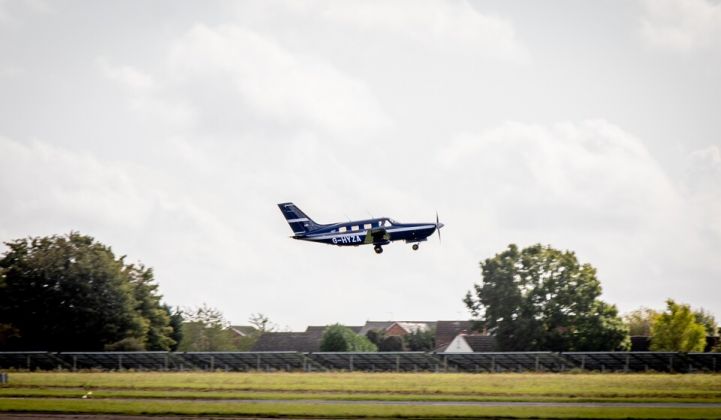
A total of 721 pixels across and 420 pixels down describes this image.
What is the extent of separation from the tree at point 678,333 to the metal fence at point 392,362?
94.5 ft

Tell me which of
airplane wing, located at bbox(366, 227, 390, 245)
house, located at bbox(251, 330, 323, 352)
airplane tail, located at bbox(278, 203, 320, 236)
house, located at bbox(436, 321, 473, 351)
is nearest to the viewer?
airplane wing, located at bbox(366, 227, 390, 245)

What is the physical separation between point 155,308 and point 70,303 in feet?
35.9

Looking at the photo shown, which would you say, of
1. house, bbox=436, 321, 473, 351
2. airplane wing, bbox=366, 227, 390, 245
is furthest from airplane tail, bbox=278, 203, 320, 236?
house, bbox=436, 321, 473, 351

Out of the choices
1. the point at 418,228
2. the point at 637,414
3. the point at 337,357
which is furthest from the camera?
the point at 337,357

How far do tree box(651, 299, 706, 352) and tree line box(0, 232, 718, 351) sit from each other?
0.37 ft

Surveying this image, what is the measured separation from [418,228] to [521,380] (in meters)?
14.2

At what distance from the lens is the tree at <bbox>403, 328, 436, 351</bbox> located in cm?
14141

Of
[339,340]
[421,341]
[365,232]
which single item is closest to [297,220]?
[365,232]

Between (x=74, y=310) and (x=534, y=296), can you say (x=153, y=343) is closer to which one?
(x=74, y=310)

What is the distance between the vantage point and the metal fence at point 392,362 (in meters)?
79.9

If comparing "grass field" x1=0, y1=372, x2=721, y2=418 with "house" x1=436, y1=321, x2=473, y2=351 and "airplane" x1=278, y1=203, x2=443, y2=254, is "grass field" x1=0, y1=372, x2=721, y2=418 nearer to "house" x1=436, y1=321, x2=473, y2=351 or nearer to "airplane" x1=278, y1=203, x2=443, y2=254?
"airplane" x1=278, y1=203, x2=443, y2=254

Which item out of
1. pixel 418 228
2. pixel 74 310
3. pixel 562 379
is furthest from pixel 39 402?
pixel 74 310

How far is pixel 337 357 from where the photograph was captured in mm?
85812

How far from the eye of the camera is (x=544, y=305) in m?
112
